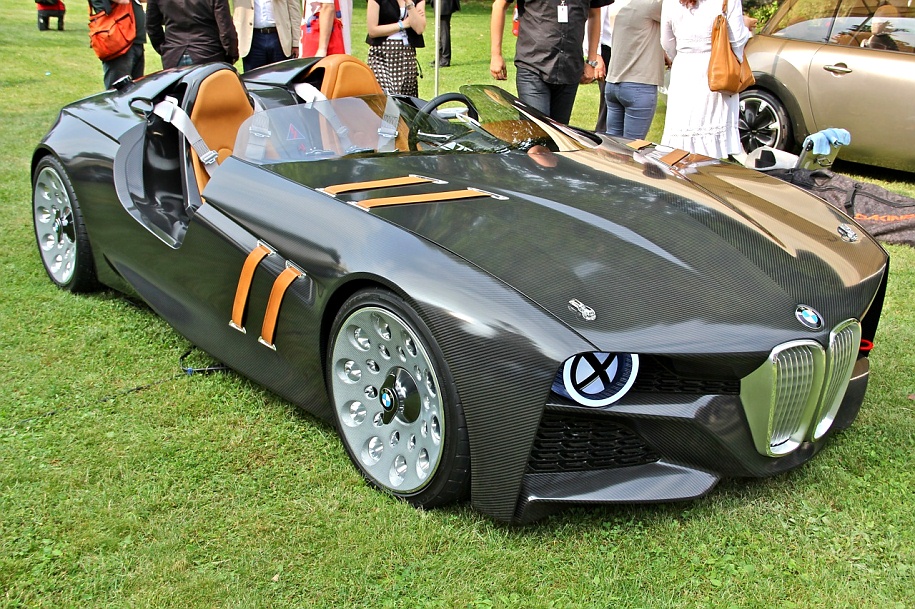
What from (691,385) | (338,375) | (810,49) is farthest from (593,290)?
(810,49)

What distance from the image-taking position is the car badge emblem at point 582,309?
2.36 metres

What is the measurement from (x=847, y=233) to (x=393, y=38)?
412 cm

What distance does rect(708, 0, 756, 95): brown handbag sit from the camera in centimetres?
531

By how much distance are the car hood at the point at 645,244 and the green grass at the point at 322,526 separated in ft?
2.00

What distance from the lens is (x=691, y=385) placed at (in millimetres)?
2432

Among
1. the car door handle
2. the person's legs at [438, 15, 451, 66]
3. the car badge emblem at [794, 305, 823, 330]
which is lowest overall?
the person's legs at [438, 15, 451, 66]

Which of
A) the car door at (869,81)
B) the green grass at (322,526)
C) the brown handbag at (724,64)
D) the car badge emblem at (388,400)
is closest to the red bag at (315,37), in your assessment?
the brown handbag at (724,64)

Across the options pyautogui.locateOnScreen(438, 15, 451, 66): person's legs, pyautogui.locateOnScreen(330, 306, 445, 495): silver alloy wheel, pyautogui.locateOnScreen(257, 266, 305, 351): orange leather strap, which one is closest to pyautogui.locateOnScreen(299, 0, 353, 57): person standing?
pyautogui.locateOnScreen(257, 266, 305, 351): orange leather strap

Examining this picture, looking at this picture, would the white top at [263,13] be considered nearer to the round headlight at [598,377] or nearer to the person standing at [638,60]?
the person standing at [638,60]

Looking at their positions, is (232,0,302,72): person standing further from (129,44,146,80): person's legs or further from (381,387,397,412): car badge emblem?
(381,387,397,412): car badge emblem

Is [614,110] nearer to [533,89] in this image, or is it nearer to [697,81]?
[697,81]

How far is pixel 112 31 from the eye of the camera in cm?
716

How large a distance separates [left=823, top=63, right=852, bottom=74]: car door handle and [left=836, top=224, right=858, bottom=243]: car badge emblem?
13.4 feet

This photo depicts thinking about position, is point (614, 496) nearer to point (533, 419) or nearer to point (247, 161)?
point (533, 419)
